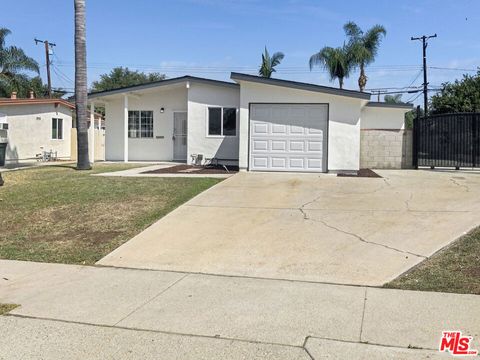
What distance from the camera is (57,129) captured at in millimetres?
28125

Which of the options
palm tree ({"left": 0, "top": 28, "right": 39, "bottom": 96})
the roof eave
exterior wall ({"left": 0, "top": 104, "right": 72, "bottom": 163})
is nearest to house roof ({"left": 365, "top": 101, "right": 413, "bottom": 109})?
the roof eave

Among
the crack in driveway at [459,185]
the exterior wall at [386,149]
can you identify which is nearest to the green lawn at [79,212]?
the crack in driveway at [459,185]

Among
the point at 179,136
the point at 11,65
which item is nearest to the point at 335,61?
the point at 179,136

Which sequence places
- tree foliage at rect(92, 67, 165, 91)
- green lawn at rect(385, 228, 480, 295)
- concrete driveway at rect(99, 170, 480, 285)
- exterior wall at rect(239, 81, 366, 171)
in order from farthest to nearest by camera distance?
tree foliage at rect(92, 67, 165, 91) < exterior wall at rect(239, 81, 366, 171) < concrete driveway at rect(99, 170, 480, 285) < green lawn at rect(385, 228, 480, 295)

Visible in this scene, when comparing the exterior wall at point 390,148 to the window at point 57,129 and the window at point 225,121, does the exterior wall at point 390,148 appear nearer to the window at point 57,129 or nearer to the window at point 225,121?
the window at point 225,121

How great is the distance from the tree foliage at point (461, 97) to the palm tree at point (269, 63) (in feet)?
39.5

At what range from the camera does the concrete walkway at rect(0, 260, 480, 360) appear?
14.0 ft

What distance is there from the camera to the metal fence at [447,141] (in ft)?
59.0

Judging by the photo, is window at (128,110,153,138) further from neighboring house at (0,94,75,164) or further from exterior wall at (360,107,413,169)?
exterior wall at (360,107,413,169)

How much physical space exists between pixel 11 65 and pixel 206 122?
17900 millimetres

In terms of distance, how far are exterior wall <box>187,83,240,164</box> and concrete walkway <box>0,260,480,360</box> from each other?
13.3 metres

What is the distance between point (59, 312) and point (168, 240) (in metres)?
3.13

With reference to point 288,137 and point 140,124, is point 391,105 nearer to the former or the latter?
point 288,137

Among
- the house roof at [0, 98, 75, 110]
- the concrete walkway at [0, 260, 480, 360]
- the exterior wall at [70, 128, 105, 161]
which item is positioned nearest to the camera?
the concrete walkway at [0, 260, 480, 360]
